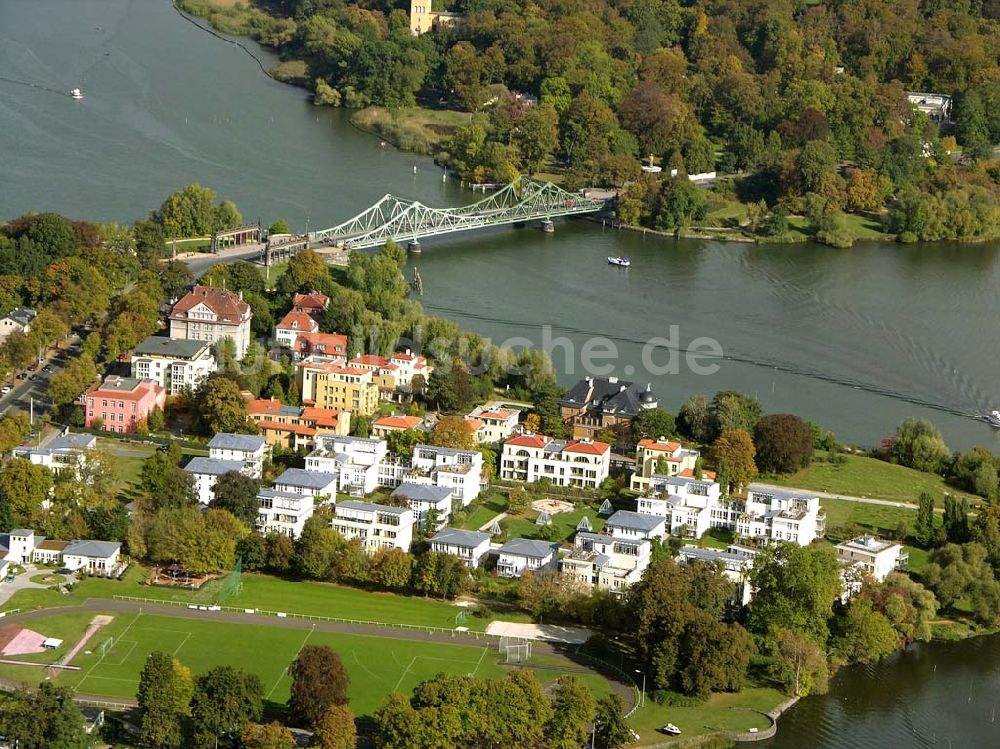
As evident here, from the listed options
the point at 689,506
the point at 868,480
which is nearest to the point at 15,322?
the point at 689,506

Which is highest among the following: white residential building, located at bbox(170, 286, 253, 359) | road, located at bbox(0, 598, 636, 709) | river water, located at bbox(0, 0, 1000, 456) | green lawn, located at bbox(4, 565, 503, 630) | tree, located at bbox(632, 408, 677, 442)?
river water, located at bbox(0, 0, 1000, 456)

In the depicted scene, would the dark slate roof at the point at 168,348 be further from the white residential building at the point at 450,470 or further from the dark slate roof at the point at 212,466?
the white residential building at the point at 450,470

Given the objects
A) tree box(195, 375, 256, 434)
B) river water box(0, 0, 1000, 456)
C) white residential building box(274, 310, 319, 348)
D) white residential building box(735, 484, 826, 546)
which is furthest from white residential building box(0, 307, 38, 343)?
white residential building box(735, 484, 826, 546)

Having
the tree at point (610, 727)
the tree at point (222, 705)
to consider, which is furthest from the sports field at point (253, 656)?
the tree at point (610, 727)

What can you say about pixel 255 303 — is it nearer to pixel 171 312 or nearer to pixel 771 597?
pixel 171 312

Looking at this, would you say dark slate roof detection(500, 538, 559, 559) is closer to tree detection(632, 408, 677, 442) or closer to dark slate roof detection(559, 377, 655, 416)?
tree detection(632, 408, 677, 442)

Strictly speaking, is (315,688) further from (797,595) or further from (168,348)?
(168,348)

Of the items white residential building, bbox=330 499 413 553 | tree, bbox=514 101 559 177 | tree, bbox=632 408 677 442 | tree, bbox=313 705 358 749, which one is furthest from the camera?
tree, bbox=514 101 559 177
